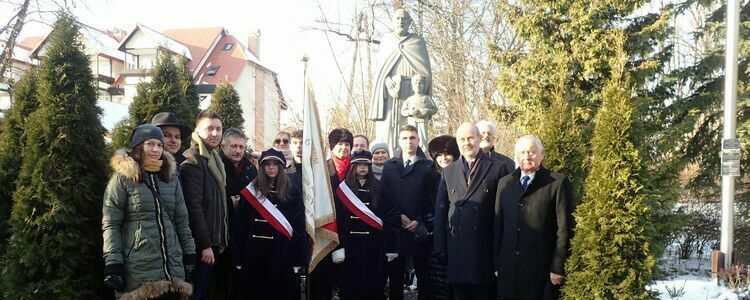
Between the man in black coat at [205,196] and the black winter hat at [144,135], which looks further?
the man in black coat at [205,196]

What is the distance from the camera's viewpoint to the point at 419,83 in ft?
29.0

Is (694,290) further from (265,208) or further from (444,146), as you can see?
(265,208)

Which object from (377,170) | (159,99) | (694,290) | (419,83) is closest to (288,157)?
(377,170)

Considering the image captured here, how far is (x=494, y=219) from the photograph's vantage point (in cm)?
474

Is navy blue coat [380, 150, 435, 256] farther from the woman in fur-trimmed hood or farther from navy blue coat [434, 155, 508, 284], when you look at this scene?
the woman in fur-trimmed hood

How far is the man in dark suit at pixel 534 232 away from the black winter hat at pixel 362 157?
1.50 metres

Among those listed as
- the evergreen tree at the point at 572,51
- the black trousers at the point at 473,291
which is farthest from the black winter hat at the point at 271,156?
the evergreen tree at the point at 572,51

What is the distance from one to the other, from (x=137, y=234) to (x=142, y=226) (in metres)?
0.06

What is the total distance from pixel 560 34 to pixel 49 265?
9.27 m

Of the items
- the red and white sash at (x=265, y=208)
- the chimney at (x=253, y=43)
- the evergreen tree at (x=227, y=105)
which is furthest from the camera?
the chimney at (x=253, y=43)

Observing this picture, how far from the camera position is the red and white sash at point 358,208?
219 inches

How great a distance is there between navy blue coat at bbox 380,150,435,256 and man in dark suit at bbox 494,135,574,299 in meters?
1.29

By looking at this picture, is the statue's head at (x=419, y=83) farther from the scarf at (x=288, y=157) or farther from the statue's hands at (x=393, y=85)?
the scarf at (x=288, y=157)

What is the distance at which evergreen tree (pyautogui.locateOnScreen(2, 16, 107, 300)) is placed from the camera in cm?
435
